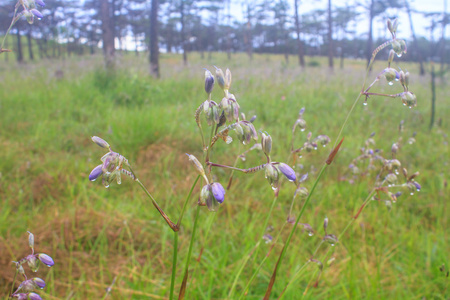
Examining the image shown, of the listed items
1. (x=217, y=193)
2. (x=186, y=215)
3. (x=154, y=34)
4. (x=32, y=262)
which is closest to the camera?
(x=217, y=193)

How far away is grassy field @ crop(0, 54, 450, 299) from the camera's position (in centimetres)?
177

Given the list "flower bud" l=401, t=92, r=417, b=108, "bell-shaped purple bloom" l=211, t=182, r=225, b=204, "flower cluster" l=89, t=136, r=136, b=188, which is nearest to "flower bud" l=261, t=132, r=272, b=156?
"bell-shaped purple bloom" l=211, t=182, r=225, b=204

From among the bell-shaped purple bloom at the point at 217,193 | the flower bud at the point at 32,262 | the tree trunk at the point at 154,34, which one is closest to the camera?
the bell-shaped purple bloom at the point at 217,193

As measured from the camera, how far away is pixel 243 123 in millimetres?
709

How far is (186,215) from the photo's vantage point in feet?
7.88

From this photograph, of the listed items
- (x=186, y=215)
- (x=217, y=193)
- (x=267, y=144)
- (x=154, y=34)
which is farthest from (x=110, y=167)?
(x=154, y=34)

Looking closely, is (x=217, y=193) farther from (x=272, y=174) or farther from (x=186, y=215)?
(x=186, y=215)

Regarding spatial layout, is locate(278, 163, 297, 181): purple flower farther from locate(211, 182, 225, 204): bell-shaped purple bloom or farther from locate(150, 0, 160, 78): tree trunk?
locate(150, 0, 160, 78): tree trunk

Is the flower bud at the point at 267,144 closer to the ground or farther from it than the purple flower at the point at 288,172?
farther from it

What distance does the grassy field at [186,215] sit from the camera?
1768mm

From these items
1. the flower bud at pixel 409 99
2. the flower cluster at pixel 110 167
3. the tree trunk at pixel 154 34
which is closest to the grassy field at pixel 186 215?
the flower cluster at pixel 110 167

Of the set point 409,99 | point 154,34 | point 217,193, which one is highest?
point 154,34

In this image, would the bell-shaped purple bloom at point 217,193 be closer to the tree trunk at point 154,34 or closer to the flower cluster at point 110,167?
the flower cluster at point 110,167

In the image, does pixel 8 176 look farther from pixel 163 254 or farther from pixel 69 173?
pixel 163 254
